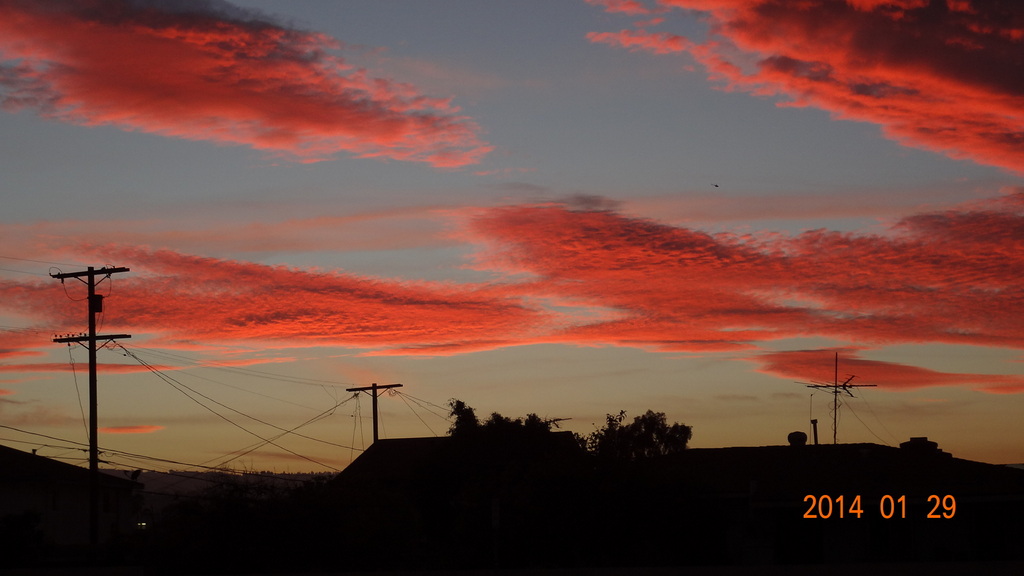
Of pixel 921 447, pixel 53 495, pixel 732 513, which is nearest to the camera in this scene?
pixel 732 513

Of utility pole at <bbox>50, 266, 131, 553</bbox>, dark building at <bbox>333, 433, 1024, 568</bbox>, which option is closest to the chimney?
dark building at <bbox>333, 433, 1024, 568</bbox>

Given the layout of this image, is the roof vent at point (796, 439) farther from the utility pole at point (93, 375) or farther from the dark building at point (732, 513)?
the utility pole at point (93, 375)

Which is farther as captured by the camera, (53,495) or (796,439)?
(53,495)

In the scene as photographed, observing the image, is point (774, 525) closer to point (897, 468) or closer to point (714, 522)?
point (714, 522)

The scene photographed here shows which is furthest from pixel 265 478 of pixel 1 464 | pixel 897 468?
pixel 1 464

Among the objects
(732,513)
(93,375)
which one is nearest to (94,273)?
(93,375)

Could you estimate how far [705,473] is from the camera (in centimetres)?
3556

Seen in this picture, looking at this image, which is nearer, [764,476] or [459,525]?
[459,525]

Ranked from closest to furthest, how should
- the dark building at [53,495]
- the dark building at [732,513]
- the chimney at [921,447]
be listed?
1. the dark building at [732,513]
2. the chimney at [921,447]
3. the dark building at [53,495]

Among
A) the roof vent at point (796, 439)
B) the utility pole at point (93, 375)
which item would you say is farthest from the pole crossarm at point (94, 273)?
the roof vent at point (796, 439)

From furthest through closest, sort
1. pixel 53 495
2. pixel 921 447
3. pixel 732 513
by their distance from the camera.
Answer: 1. pixel 53 495
2. pixel 921 447
3. pixel 732 513

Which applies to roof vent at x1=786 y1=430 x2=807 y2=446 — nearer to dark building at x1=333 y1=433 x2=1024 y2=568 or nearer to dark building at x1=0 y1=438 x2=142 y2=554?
dark building at x1=333 y1=433 x2=1024 y2=568

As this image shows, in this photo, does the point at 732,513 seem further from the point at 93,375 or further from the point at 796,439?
the point at 93,375

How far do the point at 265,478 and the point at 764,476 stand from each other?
1808 centimetres
